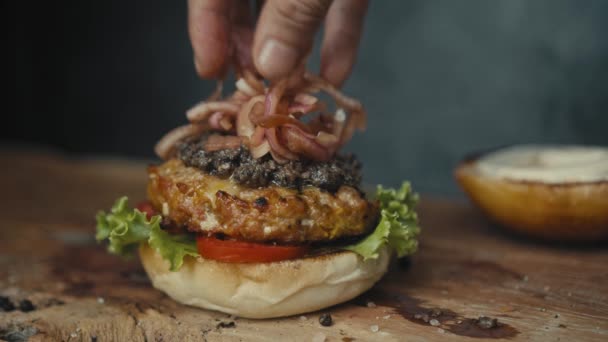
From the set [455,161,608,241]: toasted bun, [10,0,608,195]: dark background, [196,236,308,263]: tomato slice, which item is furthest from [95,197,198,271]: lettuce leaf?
[10,0,608,195]: dark background

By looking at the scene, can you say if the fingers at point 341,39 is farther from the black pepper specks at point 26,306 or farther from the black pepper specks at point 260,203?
the black pepper specks at point 26,306

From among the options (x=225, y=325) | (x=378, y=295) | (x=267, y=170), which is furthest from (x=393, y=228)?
(x=225, y=325)

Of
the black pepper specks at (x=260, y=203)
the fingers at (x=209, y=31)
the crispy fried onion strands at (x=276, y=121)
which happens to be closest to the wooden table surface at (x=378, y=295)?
the black pepper specks at (x=260, y=203)

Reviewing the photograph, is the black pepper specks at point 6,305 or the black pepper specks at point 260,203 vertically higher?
the black pepper specks at point 260,203

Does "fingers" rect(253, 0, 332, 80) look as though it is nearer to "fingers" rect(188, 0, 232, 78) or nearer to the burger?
the burger

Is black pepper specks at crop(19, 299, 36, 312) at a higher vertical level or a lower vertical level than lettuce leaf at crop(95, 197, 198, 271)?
A: lower

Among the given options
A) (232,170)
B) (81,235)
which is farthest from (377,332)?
(81,235)
